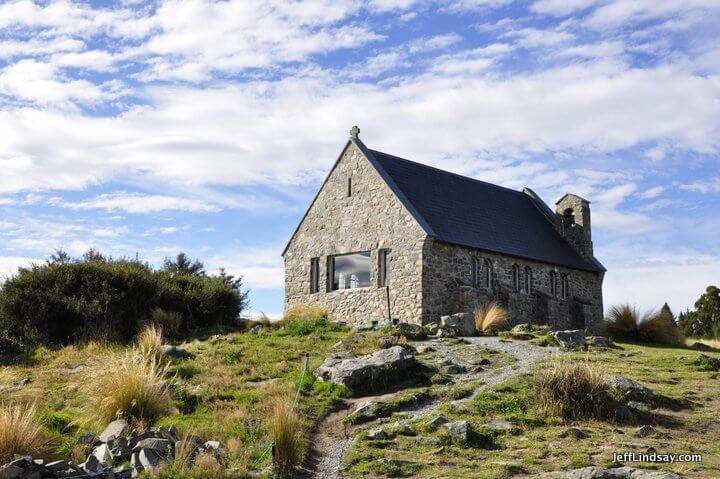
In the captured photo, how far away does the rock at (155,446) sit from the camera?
1216 centimetres

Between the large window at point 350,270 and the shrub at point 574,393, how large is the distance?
14637mm

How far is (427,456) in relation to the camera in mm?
12453

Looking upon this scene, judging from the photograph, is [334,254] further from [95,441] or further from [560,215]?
[95,441]

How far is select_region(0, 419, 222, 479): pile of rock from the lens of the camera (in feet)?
37.0

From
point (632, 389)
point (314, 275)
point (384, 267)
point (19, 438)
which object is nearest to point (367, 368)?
point (632, 389)

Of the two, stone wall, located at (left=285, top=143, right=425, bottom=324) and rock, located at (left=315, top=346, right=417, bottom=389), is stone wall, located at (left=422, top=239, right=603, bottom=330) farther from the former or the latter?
rock, located at (left=315, top=346, right=417, bottom=389)

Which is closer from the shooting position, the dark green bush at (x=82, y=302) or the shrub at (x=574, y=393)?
the shrub at (x=574, y=393)

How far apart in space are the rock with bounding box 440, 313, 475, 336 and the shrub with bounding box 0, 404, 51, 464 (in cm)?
1409

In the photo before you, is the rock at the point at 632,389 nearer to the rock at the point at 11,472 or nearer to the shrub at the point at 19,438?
the shrub at the point at 19,438

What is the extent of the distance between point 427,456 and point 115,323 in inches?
632

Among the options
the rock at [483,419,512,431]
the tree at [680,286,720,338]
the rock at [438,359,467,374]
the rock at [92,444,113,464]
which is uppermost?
the tree at [680,286,720,338]

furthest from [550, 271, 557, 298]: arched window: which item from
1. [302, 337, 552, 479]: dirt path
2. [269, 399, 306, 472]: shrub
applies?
[269, 399, 306, 472]: shrub

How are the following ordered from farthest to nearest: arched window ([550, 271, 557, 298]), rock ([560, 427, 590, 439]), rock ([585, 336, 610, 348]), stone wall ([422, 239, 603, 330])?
arched window ([550, 271, 557, 298]) → stone wall ([422, 239, 603, 330]) → rock ([585, 336, 610, 348]) → rock ([560, 427, 590, 439])

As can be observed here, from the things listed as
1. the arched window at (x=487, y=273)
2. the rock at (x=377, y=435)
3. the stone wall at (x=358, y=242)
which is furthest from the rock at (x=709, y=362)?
the arched window at (x=487, y=273)
